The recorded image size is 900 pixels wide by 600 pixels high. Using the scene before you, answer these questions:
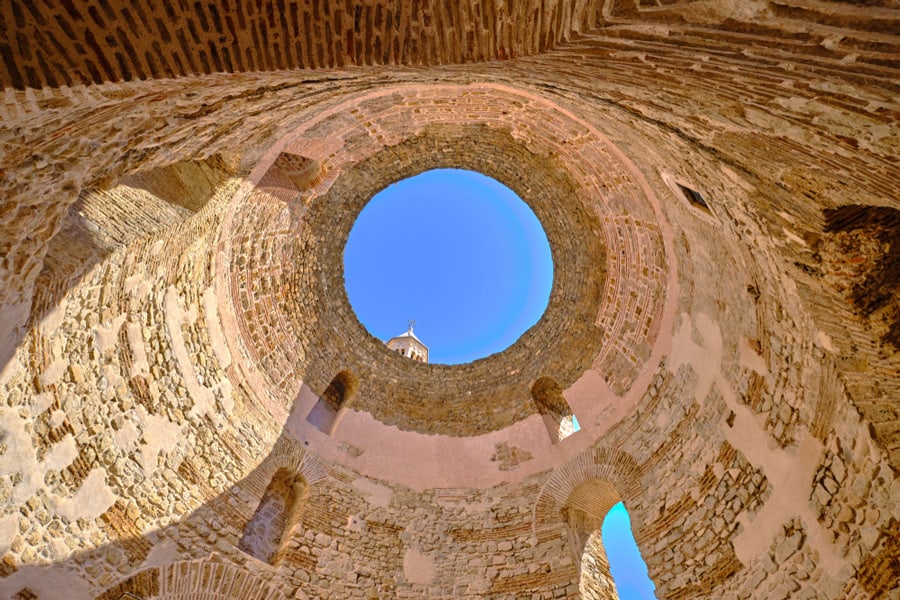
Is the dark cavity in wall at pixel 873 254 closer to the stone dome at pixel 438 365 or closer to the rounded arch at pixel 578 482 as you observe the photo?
the stone dome at pixel 438 365

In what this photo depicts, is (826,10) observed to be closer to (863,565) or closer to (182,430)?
(863,565)

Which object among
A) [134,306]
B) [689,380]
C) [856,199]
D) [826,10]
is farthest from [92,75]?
[689,380]

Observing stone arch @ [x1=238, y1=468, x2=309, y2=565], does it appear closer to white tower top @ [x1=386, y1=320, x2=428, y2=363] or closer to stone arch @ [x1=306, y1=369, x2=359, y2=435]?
stone arch @ [x1=306, y1=369, x2=359, y2=435]

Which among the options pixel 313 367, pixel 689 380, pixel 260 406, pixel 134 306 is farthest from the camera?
pixel 313 367

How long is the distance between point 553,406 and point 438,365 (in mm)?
1924

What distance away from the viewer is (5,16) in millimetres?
1758

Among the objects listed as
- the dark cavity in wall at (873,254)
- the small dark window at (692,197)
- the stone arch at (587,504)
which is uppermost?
the small dark window at (692,197)

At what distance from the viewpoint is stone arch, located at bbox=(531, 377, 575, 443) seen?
781 centimetres

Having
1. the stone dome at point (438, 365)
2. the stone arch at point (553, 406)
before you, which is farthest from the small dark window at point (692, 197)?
the stone arch at point (553, 406)

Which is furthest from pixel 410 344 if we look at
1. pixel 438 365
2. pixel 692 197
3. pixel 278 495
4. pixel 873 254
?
pixel 873 254

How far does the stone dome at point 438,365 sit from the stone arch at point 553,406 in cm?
4

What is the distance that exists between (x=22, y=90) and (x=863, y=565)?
5360 mm

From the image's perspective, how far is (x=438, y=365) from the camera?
351 inches

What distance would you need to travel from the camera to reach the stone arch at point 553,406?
25.6 feet
